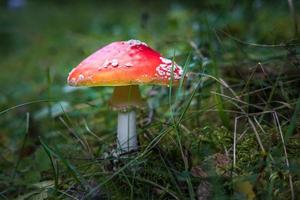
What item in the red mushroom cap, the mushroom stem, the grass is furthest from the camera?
the mushroom stem

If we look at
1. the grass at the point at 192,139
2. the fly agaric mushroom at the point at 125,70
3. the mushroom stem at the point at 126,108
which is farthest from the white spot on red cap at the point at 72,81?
the mushroom stem at the point at 126,108

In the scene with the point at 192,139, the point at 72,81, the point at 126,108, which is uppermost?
the point at 72,81

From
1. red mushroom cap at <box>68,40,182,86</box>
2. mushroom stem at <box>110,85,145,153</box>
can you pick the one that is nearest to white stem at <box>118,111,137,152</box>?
mushroom stem at <box>110,85,145,153</box>

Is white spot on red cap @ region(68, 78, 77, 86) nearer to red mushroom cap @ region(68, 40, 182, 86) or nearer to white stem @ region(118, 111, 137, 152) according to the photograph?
red mushroom cap @ region(68, 40, 182, 86)

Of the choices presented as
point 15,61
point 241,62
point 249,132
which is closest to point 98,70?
point 249,132

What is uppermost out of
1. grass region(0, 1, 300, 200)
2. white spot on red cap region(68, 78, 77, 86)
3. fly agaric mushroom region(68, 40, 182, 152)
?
fly agaric mushroom region(68, 40, 182, 152)

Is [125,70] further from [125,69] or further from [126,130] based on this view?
[126,130]

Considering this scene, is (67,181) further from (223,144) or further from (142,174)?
(223,144)

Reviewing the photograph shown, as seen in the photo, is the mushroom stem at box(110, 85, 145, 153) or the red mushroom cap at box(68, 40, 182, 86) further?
the mushroom stem at box(110, 85, 145, 153)

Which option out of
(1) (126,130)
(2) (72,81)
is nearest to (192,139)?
(1) (126,130)
